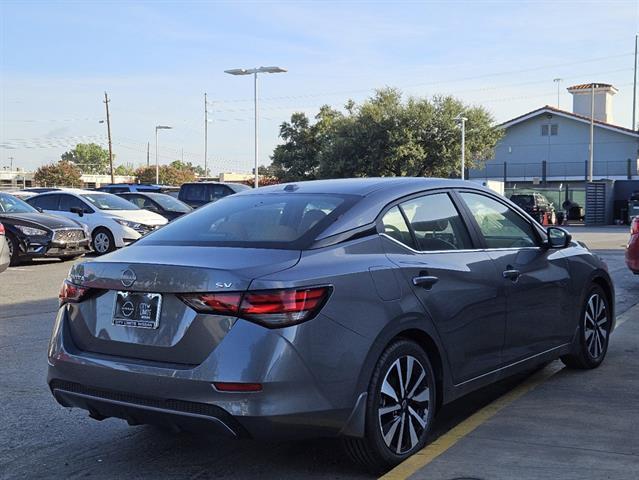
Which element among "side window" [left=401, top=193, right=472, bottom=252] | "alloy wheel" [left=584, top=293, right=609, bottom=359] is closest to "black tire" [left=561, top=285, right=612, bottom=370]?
"alloy wheel" [left=584, top=293, right=609, bottom=359]

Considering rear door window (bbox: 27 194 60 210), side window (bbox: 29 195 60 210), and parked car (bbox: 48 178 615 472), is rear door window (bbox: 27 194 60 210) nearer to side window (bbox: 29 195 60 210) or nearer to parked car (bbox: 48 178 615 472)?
side window (bbox: 29 195 60 210)

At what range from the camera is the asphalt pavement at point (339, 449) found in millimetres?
4047

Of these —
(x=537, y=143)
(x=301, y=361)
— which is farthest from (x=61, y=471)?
(x=537, y=143)

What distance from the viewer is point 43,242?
48.9 ft

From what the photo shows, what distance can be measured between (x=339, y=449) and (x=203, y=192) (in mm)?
19853

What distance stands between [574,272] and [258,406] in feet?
10.7

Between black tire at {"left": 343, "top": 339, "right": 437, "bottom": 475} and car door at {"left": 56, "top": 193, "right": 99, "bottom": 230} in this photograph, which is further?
car door at {"left": 56, "top": 193, "right": 99, "bottom": 230}

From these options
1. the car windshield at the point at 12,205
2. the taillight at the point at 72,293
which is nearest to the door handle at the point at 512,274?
the taillight at the point at 72,293

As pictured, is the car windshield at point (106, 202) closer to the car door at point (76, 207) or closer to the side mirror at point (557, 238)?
the car door at point (76, 207)

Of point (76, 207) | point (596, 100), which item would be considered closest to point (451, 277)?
point (76, 207)

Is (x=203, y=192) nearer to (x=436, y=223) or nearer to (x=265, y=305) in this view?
(x=436, y=223)

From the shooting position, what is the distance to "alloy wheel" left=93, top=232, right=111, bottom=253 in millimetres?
17328

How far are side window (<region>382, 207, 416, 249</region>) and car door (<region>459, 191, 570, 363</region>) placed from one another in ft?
2.53

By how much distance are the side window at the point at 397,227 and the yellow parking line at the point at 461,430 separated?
113 cm
